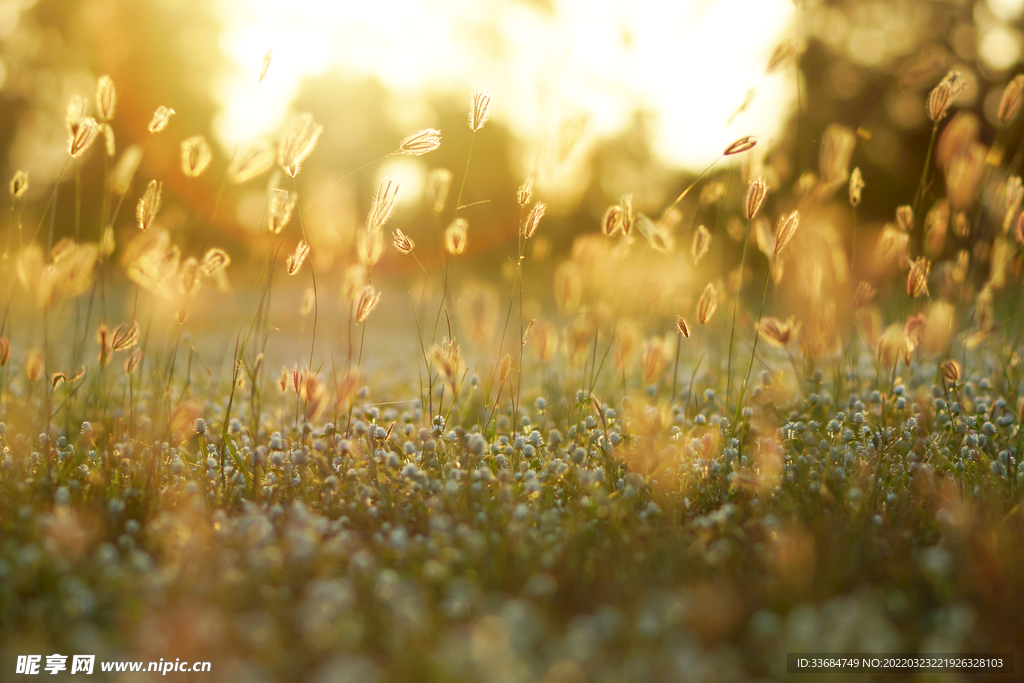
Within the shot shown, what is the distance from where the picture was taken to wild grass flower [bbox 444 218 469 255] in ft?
8.88

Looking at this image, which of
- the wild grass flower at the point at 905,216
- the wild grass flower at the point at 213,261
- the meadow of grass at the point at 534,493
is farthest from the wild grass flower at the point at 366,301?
the wild grass flower at the point at 905,216

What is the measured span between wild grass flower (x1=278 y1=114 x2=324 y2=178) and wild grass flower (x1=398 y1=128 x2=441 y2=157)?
332 mm

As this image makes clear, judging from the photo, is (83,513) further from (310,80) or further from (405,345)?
(310,80)

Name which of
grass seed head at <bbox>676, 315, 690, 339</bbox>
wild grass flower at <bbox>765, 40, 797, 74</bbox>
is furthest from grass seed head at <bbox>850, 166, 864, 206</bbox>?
grass seed head at <bbox>676, 315, 690, 339</bbox>

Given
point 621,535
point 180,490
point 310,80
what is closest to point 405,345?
point 180,490

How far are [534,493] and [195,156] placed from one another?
6.20 ft

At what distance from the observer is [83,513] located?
2270 mm

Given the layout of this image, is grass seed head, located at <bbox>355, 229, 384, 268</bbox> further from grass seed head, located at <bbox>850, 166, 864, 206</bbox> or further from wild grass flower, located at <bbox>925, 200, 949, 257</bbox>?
wild grass flower, located at <bbox>925, 200, 949, 257</bbox>

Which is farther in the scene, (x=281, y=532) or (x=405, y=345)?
(x=405, y=345)

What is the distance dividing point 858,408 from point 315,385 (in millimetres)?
2424

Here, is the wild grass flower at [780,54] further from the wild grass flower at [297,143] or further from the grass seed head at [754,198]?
the wild grass flower at [297,143]

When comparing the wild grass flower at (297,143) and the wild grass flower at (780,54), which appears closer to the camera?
the wild grass flower at (297,143)

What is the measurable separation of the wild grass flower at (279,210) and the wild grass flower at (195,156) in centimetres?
38

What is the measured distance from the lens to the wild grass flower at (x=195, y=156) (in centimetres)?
272
